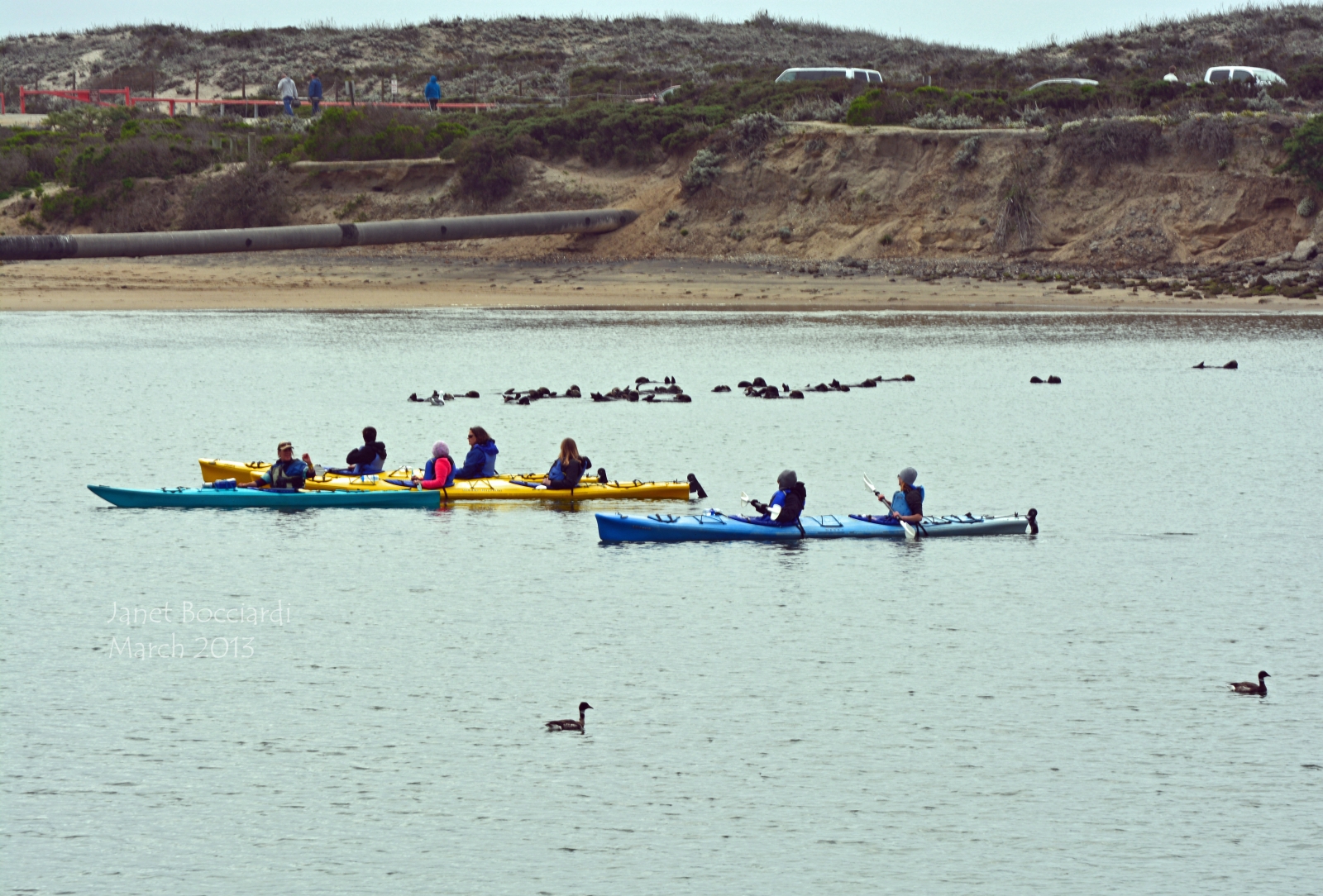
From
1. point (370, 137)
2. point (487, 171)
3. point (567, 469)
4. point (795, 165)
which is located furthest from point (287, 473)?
point (370, 137)

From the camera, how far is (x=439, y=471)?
23.8 metres

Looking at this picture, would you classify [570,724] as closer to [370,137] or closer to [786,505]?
[786,505]

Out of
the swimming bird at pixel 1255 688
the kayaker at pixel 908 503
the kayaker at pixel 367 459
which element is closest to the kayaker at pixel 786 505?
the kayaker at pixel 908 503

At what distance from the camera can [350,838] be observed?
1238 centimetres

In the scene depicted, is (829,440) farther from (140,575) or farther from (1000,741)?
(1000,741)

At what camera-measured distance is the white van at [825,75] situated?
64875 millimetres

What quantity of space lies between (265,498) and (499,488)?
3215mm

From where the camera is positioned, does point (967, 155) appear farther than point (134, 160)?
No

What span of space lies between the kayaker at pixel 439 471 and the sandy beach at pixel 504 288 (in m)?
25.4

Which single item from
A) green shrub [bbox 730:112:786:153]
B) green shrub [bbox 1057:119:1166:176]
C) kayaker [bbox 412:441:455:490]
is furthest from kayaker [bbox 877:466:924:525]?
green shrub [bbox 730:112:786:153]

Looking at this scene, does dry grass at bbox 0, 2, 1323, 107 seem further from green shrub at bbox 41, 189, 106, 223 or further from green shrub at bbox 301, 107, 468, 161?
green shrub at bbox 41, 189, 106, 223

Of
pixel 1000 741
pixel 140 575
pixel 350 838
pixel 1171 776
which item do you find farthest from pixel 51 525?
pixel 1171 776

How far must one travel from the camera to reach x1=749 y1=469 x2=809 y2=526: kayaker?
21.5 m

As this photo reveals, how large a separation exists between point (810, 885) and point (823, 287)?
131 ft
